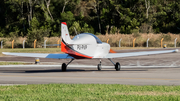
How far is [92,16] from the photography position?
8325 centimetres

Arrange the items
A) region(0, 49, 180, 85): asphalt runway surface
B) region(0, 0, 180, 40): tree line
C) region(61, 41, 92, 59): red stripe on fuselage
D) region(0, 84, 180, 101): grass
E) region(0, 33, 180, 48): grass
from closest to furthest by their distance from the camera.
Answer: region(0, 84, 180, 101): grass
region(0, 49, 180, 85): asphalt runway surface
region(61, 41, 92, 59): red stripe on fuselage
region(0, 33, 180, 48): grass
region(0, 0, 180, 40): tree line

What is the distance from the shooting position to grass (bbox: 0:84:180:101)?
930cm

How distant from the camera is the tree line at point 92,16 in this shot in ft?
244

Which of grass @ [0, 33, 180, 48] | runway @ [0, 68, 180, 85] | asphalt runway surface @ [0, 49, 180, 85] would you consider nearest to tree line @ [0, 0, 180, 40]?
grass @ [0, 33, 180, 48]

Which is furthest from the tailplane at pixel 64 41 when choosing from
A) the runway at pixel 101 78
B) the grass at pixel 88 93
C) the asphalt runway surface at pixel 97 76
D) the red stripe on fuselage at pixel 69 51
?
the grass at pixel 88 93

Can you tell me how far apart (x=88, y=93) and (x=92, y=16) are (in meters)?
73.7

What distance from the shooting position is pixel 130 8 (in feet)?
253

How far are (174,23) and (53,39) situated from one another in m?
29.2

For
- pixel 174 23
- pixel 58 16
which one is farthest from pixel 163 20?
pixel 58 16

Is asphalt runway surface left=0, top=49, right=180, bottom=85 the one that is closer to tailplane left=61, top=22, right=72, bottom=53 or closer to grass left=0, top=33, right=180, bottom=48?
tailplane left=61, top=22, right=72, bottom=53

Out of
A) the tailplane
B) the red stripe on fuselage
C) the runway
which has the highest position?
the tailplane

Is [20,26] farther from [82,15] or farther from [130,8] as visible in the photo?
[130,8]

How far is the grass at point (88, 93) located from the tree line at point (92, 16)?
59.0m

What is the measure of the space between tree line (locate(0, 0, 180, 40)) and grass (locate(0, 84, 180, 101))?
2321 inches
